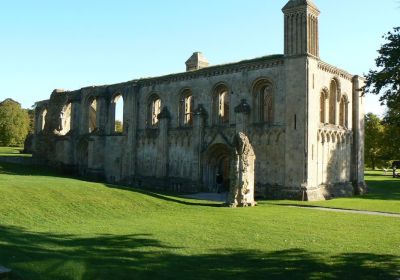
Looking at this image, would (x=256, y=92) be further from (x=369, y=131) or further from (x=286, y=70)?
(x=369, y=131)

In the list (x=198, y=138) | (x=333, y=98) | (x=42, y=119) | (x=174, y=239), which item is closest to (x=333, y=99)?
(x=333, y=98)

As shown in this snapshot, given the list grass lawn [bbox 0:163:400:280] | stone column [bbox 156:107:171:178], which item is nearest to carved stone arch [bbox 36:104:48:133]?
stone column [bbox 156:107:171:178]

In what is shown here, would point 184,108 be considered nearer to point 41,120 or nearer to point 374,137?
point 41,120

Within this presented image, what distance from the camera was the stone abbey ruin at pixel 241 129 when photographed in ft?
80.5

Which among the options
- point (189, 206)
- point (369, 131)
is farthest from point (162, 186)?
point (369, 131)

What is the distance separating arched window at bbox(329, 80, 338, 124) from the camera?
28750mm

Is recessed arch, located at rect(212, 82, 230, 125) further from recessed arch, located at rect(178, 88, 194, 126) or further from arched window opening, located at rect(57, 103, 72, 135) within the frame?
arched window opening, located at rect(57, 103, 72, 135)

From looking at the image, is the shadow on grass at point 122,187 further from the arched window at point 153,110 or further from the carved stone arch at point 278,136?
the arched window at point 153,110

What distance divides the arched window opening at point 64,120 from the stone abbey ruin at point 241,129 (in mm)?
1929

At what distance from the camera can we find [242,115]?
26.5m

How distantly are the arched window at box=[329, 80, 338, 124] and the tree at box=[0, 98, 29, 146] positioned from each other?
174 ft

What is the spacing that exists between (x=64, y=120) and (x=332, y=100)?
2599cm

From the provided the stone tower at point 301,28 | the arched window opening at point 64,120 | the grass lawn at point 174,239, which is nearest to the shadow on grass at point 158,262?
the grass lawn at point 174,239

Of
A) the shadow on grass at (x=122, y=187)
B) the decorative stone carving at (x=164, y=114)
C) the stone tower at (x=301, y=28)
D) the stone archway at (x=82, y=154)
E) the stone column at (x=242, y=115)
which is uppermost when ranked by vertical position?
the stone tower at (x=301, y=28)
